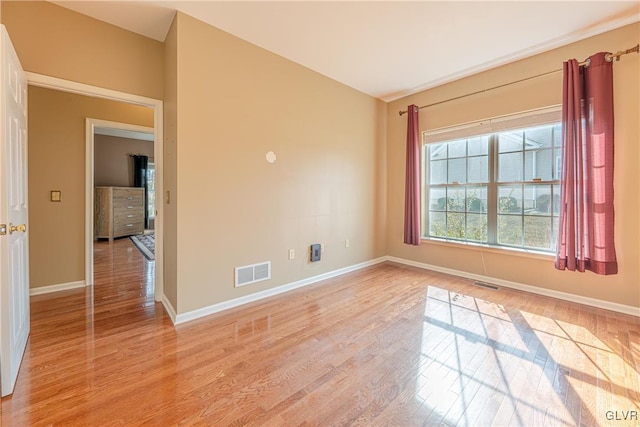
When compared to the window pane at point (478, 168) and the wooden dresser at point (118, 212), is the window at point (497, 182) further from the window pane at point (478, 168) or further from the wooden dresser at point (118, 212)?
the wooden dresser at point (118, 212)

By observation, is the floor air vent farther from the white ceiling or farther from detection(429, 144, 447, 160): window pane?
the white ceiling

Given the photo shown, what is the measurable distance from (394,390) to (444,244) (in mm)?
2816

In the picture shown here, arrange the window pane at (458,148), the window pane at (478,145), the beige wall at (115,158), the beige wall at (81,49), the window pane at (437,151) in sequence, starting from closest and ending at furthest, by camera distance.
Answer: the beige wall at (81,49), the window pane at (478,145), the window pane at (458,148), the window pane at (437,151), the beige wall at (115,158)

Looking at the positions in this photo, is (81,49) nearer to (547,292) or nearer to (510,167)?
(510,167)

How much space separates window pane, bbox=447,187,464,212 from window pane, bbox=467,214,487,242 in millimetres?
186

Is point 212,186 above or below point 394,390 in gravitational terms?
above

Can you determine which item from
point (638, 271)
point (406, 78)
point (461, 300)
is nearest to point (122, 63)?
point (406, 78)

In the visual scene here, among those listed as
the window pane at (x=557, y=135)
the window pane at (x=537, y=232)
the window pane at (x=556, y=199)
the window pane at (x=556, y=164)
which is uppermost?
the window pane at (x=557, y=135)

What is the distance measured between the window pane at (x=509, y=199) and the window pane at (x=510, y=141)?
47 cm

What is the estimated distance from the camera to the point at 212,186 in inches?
103

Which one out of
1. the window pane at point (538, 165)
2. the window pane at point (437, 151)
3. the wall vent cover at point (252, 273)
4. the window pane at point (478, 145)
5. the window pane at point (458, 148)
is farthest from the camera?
the window pane at point (437, 151)

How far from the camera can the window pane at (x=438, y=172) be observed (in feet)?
13.4

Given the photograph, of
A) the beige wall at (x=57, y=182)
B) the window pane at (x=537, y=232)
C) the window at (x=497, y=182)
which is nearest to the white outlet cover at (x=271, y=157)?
the beige wall at (x=57, y=182)

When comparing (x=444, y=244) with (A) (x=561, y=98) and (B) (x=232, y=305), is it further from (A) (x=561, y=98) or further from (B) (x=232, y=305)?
(B) (x=232, y=305)
